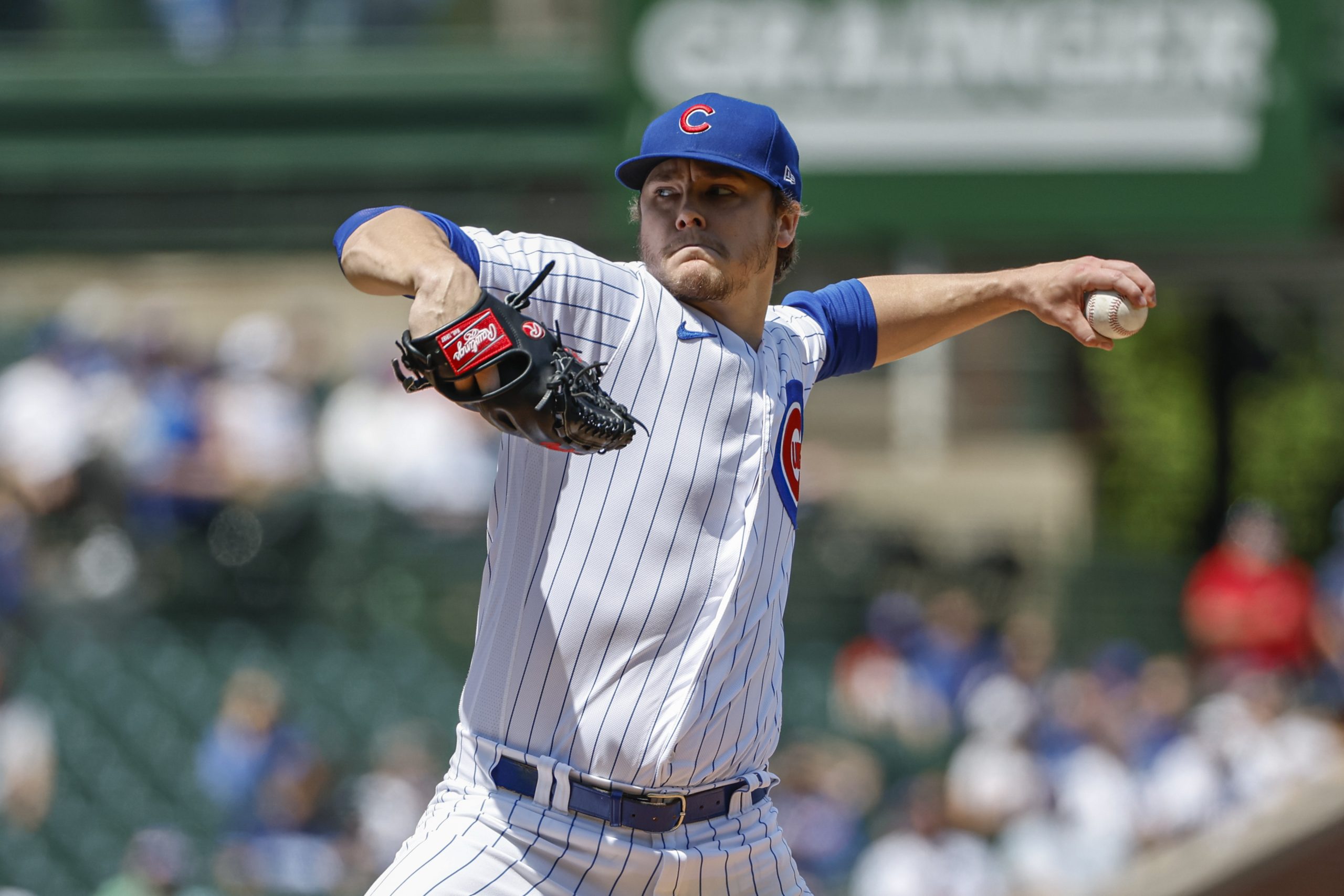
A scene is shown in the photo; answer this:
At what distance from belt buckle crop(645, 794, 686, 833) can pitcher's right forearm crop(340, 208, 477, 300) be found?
77 cm

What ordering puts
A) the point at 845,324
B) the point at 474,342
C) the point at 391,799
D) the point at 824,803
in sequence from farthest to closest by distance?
the point at 824,803 → the point at 391,799 → the point at 845,324 → the point at 474,342

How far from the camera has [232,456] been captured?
25.0ft

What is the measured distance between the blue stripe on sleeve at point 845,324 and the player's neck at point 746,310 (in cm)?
25

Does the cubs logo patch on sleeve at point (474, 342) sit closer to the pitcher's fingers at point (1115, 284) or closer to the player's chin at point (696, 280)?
the player's chin at point (696, 280)

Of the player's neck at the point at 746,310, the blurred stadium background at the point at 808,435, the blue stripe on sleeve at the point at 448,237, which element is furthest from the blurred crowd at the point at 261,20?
the blue stripe on sleeve at the point at 448,237

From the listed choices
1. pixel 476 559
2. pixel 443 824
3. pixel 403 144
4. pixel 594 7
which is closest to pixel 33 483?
pixel 476 559

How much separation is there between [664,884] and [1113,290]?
113 centimetres

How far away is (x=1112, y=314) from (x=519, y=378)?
111 centimetres

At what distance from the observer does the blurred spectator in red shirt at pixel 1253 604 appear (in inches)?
315

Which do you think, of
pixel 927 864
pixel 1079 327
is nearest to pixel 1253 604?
pixel 927 864

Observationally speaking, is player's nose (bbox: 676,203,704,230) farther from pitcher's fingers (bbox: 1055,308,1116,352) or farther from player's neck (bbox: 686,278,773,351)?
pitcher's fingers (bbox: 1055,308,1116,352)

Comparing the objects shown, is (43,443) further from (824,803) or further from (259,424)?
(824,803)

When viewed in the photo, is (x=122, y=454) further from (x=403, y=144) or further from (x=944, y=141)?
(x=944, y=141)

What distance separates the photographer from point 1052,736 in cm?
707
